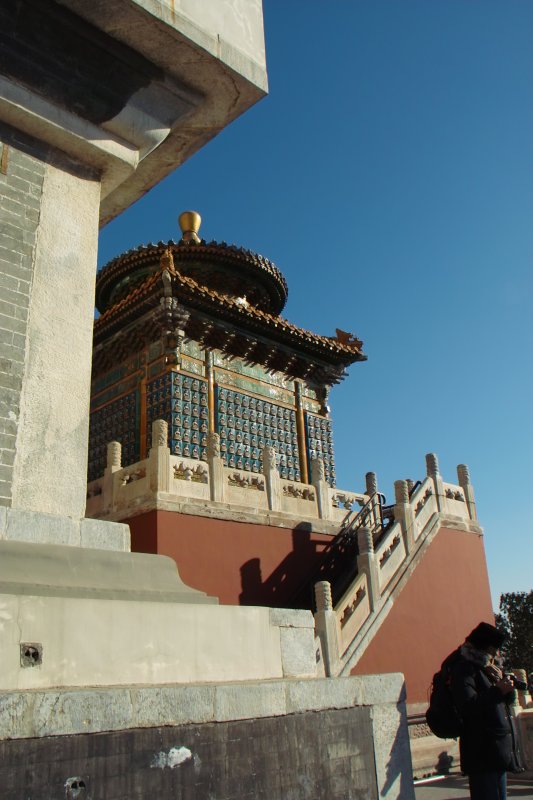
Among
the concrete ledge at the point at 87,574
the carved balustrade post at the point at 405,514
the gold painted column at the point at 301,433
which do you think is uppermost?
the gold painted column at the point at 301,433

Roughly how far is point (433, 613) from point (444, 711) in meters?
8.99

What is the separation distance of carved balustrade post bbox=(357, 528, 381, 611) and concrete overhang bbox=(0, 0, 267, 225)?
735 cm

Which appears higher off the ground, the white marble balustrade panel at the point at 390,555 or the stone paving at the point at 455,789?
the white marble balustrade panel at the point at 390,555

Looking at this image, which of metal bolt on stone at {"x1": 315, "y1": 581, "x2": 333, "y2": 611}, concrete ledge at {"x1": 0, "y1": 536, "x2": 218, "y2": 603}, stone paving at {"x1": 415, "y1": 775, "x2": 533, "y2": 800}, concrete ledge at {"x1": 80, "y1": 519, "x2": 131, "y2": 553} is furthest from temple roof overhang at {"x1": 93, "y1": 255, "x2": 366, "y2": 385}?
concrete ledge at {"x1": 0, "y1": 536, "x2": 218, "y2": 603}

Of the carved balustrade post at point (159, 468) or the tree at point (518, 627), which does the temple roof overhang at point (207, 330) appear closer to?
the carved balustrade post at point (159, 468)

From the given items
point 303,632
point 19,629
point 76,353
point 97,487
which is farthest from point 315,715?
point 97,487

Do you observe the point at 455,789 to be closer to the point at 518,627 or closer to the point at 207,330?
the point at 207,330

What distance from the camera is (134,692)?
115 inches

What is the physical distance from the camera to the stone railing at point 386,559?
32.4ft

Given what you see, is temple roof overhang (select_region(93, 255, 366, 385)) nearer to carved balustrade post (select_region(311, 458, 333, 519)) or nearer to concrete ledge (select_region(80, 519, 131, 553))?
carved balustrade post (select_region(311, 458, 333, 519))

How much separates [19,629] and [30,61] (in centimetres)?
341

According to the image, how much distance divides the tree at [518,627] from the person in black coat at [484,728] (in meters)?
31.9

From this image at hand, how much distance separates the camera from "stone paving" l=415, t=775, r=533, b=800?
Answer: 8.23 meters

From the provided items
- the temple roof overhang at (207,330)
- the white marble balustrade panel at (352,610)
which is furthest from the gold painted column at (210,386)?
the white marble balustrade panel at (352,610)
